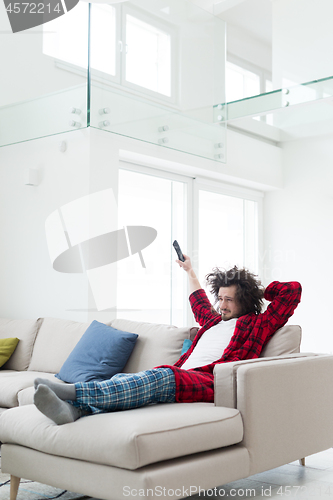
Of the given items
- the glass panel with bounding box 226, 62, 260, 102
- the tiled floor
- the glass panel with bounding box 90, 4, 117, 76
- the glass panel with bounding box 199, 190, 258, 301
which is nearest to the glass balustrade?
the glass panel with bounding box 90, 4, 117, 76

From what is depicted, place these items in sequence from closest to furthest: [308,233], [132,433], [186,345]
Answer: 1. [132,433]
2. [186,345]
3. [308,233]

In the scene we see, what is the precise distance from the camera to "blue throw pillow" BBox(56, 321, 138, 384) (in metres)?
2.93

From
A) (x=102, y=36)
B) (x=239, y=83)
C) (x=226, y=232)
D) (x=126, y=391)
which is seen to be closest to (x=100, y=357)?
(x=126, y=391)

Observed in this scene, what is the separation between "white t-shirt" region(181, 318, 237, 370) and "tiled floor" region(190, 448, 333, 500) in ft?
1.84

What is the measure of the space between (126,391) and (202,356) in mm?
636

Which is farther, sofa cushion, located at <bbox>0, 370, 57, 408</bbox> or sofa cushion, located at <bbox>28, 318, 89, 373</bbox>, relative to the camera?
sofa cushion, located at <bbox>28, 318, 89, 373</bbox>

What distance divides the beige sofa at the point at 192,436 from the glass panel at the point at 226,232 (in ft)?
9.59

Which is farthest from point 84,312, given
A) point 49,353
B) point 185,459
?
point 185,459

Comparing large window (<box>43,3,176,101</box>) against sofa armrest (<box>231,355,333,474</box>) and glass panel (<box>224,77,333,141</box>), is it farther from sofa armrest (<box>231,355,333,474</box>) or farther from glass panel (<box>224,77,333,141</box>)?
sofa armrest (<box>231,355,333,474</box>)

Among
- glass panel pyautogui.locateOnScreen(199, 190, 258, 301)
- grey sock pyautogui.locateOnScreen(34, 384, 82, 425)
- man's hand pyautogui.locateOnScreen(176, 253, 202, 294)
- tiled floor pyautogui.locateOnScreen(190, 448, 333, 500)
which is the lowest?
tiled floor pyautogui.locateOnScreen(190, 448, 333, 500)

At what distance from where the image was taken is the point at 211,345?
268 cm

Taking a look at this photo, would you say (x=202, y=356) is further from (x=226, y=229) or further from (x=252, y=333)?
(x=226, y=229)

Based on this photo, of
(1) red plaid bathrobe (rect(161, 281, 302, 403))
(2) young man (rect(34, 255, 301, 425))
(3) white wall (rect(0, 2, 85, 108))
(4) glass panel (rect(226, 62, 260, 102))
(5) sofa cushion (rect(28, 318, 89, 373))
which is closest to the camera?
(2) young man (rect(34, 255, 301, 425))

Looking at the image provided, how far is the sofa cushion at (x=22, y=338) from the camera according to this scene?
360 cm
